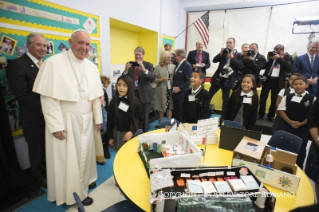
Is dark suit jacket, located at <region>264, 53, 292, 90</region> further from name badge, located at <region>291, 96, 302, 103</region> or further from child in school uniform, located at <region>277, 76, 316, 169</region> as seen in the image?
name badge, located at <region>291, 96, 302, 103</region>

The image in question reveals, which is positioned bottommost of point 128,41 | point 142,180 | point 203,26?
point 142,180

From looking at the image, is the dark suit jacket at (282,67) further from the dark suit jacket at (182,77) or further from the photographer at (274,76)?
the dark suit jacket at (182,77)

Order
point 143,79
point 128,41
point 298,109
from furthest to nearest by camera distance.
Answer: point 128,41 → point 143,79 → point 298,109

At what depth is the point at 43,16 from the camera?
240 cm

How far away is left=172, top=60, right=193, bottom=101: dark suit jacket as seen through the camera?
12.7 ft

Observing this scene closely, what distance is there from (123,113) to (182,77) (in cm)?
194

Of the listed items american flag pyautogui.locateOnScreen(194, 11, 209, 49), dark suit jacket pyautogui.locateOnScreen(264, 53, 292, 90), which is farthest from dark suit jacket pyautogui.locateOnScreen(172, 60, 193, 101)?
american flag pyautogui.locateOnScreen(194, 11, 209, 49)

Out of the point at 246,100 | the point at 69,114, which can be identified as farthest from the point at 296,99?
the point at 69,114

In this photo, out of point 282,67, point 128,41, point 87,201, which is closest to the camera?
point 87,201

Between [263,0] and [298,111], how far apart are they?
4.52 metres

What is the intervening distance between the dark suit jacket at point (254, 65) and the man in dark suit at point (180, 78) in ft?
5.50

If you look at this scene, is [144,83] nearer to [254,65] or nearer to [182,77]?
[182,77]

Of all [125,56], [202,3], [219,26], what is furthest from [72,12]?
[219,26]

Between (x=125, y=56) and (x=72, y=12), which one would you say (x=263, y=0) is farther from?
(x=72, y=12)
